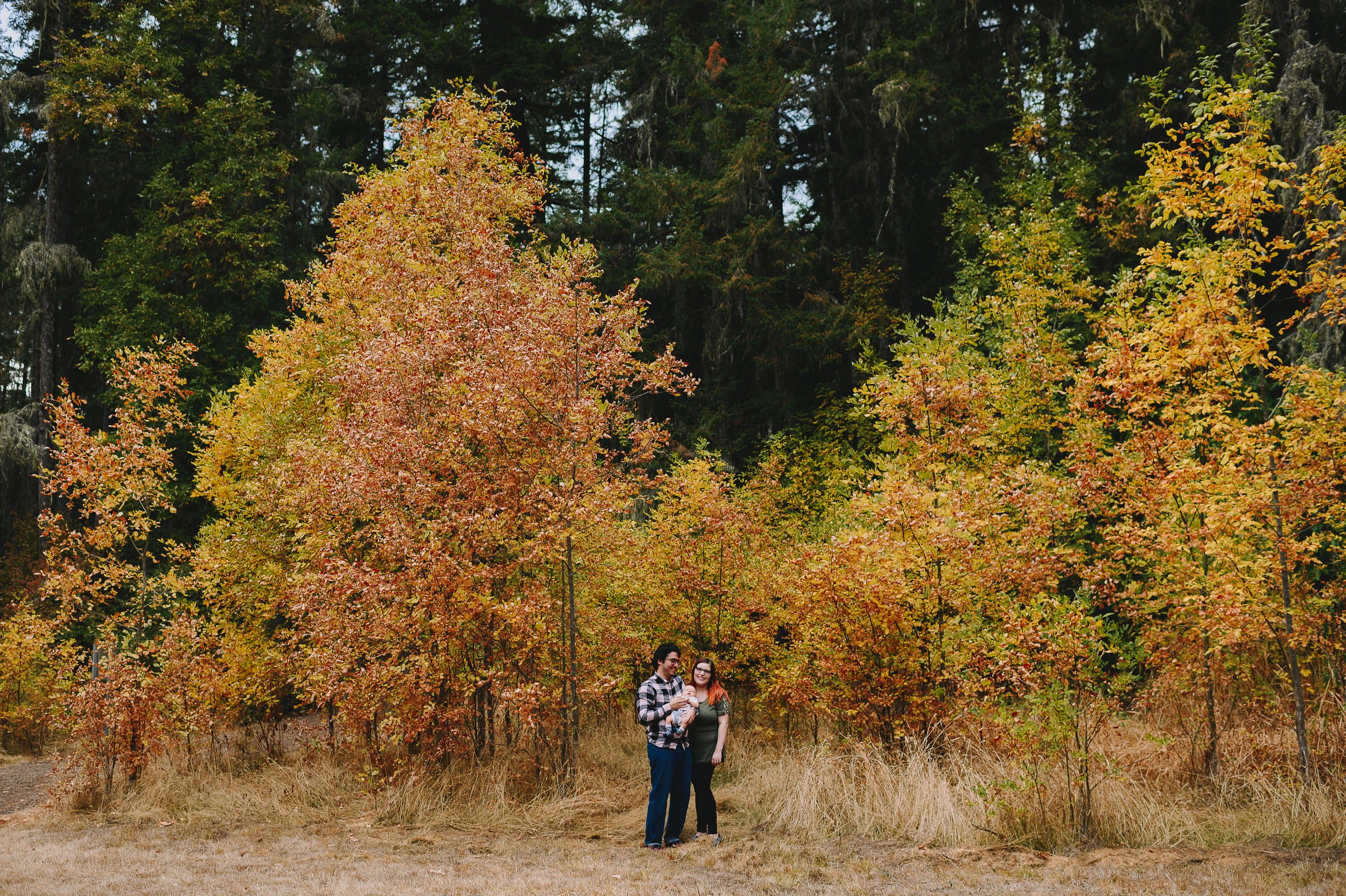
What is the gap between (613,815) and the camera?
25.0 feet

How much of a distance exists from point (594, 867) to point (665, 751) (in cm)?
92

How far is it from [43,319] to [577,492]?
1798 cm

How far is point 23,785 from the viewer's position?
11719 mm

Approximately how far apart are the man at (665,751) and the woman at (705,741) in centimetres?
10

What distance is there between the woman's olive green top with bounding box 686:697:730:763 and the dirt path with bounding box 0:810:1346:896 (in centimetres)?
65

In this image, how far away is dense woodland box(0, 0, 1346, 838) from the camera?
7133 mm

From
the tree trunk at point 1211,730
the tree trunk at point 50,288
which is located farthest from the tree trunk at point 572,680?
the tree trunk at point 50,288

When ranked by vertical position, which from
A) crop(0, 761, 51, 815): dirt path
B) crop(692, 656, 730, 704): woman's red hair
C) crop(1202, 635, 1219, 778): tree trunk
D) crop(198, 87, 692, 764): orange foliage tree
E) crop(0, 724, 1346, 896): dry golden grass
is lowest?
crop(0, 761, 51, 815): dirt path

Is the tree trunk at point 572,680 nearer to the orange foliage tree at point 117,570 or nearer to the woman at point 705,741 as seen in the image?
the woman at point 705,741

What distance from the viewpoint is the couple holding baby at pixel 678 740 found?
637cm

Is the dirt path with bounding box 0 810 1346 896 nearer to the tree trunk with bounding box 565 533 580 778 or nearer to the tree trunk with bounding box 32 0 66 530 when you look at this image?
the tree trunk with bounding box 565 533 580 778

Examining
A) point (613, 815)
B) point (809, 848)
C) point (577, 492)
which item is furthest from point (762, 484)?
point (809, 848)

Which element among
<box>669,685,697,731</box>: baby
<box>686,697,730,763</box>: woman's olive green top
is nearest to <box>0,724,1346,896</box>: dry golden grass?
<box>686,697,730,763</box>: woman's olive green top

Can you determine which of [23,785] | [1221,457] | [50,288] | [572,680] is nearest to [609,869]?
[572,680]
